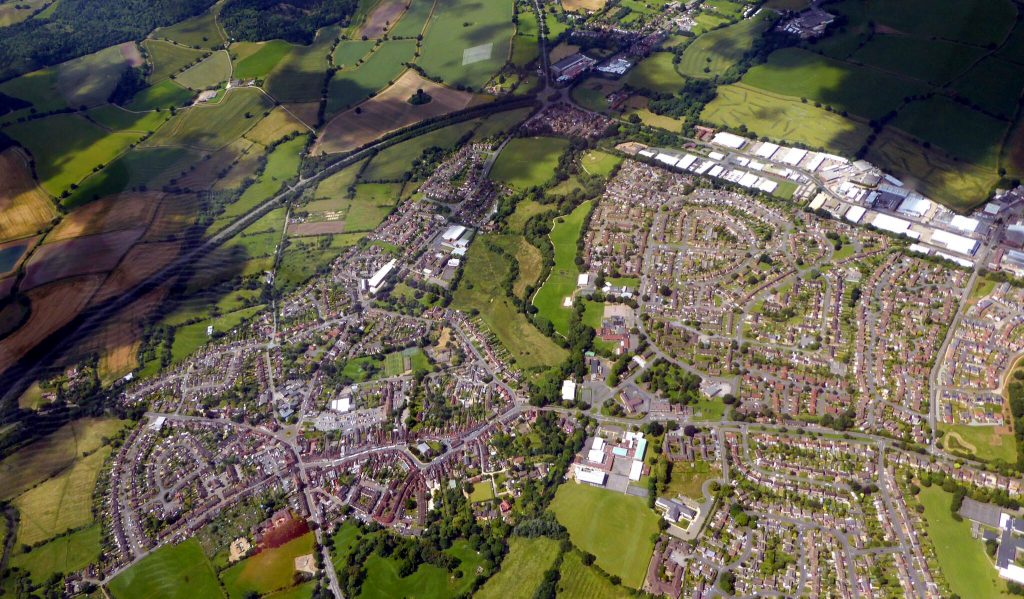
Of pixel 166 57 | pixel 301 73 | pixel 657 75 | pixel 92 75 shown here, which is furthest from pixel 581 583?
pixel 92 75

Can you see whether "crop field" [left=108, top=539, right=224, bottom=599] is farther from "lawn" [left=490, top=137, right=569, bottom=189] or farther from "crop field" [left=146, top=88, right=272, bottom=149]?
"crop field" [left=146, top=88, right=272, bottom=149]

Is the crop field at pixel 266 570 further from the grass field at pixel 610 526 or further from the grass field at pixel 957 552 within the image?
the grass field at pixel 957 552

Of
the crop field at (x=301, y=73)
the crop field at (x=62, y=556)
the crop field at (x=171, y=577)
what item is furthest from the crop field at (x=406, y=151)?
the crop field at (x=62, y=556)

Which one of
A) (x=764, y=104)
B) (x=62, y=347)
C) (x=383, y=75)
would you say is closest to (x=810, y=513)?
(x=764, y=104)

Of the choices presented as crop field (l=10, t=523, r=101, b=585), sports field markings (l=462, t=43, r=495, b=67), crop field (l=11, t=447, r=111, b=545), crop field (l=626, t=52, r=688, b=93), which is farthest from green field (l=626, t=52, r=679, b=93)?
crop field (l=10, t=523, r=101, b=585)

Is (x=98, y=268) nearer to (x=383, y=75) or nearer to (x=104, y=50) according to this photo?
(x=383, y=75)
